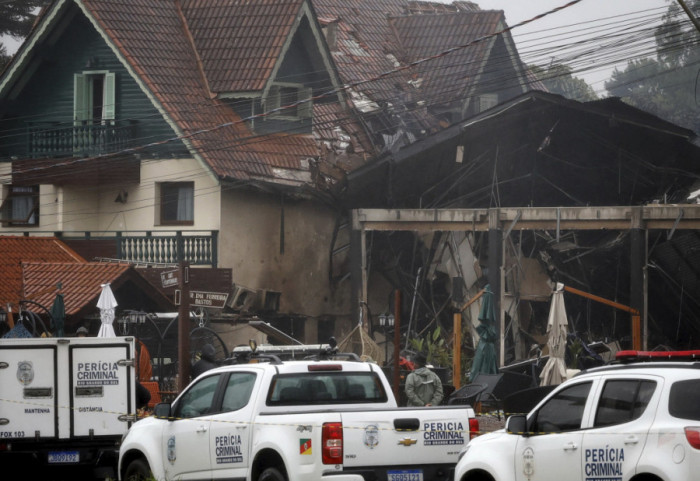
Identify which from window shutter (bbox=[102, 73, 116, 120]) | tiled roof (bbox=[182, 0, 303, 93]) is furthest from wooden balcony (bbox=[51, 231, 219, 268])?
tiled roof (bbox=[182, 0, 303, 93])

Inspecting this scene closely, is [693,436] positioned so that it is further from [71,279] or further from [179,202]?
[179,202]

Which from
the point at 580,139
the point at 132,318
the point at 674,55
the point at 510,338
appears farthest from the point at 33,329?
the point at 674,55

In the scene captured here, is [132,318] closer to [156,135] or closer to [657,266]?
[156,135]

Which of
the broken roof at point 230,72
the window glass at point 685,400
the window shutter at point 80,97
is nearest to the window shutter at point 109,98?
the window shutter at point 80,97

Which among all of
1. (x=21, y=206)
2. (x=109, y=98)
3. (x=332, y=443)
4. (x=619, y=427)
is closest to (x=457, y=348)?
(x=109, y=98)

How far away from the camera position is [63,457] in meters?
16.5

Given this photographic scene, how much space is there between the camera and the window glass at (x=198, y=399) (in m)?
13.6

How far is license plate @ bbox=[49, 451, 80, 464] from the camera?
54.0 ft

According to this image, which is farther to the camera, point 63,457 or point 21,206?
point 21,206

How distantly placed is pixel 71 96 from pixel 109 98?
1.44m

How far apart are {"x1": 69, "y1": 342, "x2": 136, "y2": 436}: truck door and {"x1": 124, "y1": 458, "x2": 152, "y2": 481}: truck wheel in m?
2.45

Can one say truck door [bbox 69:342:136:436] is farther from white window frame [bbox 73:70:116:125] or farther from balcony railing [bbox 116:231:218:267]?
white window frame [bbox 73:70:116:125]

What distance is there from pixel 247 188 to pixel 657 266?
9.94 metres

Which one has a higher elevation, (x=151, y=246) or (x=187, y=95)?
(x=187, y=95)
